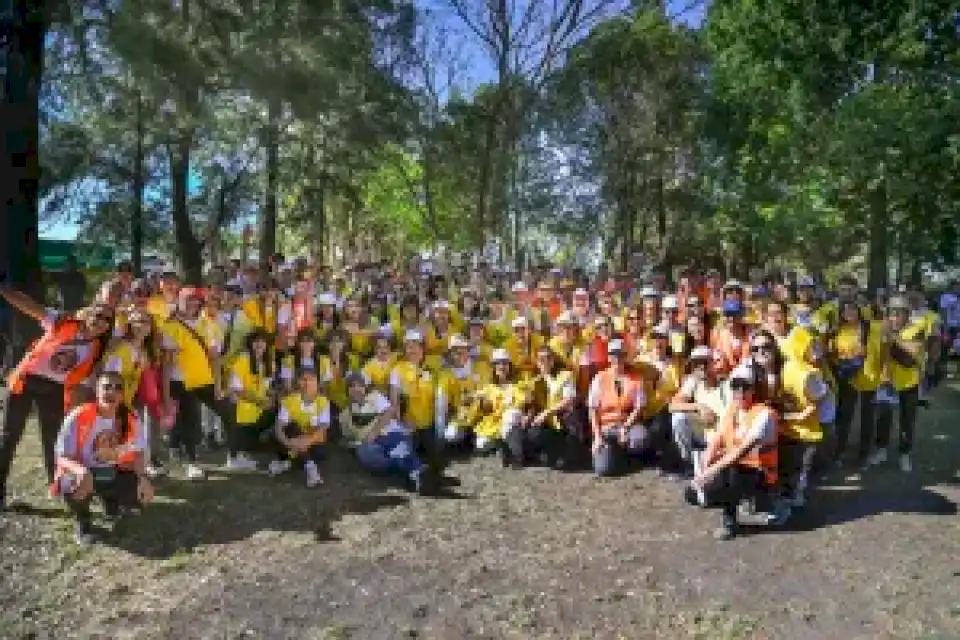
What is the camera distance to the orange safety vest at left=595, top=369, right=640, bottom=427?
8.13m

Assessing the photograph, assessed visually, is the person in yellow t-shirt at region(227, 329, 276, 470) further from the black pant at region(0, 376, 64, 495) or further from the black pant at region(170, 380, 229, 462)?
the black pant at region(0, 376, 64, 495)

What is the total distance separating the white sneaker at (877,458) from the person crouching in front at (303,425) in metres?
5.15

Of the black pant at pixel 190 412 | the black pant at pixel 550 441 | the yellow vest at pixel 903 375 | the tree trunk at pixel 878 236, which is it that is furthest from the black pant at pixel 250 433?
the tree trunk at pixel 878 236

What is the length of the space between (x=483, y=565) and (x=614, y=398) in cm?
267

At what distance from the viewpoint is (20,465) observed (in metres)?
8.00

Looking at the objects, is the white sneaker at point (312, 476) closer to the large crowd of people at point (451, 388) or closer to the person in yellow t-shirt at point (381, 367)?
the large crowd of people at point (451, 388)

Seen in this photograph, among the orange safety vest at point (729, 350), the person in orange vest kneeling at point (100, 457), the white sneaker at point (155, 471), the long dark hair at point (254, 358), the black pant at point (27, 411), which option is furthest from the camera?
the long dark hair at point (254, 358)

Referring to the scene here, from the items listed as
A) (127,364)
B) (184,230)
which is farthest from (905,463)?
(184,230)

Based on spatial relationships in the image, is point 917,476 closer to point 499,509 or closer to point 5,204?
point 499,509

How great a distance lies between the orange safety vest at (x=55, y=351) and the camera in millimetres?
6695

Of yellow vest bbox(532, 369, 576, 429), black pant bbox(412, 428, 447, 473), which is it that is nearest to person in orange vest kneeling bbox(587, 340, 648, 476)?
yellow vest bbox(532, 369, 576, 429)

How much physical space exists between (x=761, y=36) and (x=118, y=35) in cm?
2051

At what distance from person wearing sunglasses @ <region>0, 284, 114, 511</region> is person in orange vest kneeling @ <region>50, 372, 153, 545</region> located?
0.38 meters

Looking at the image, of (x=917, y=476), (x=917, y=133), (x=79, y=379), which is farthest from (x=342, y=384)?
(x=917, y=133)
